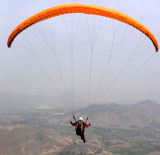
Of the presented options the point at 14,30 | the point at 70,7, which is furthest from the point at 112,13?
the point at 14,30

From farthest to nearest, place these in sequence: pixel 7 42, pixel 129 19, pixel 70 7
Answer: pixel 7 42 → pixel 129 19 → pixel 70 7

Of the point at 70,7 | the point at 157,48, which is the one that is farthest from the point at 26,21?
the point at 157,48

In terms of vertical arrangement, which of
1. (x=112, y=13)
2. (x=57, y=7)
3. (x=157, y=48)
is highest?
(x=57, y=7)

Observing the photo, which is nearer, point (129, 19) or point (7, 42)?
point (129, 19)

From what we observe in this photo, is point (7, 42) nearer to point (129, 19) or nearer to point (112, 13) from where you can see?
point (112, 13)

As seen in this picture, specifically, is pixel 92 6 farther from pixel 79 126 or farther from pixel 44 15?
pixel 79 126

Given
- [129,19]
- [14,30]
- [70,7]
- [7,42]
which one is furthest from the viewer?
[7,42]

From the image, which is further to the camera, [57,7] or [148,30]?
[148,30]

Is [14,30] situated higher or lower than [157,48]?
higher

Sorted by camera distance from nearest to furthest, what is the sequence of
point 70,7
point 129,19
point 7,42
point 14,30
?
point 70,7 < point 129,19 < point 14,30 < point 7,42
